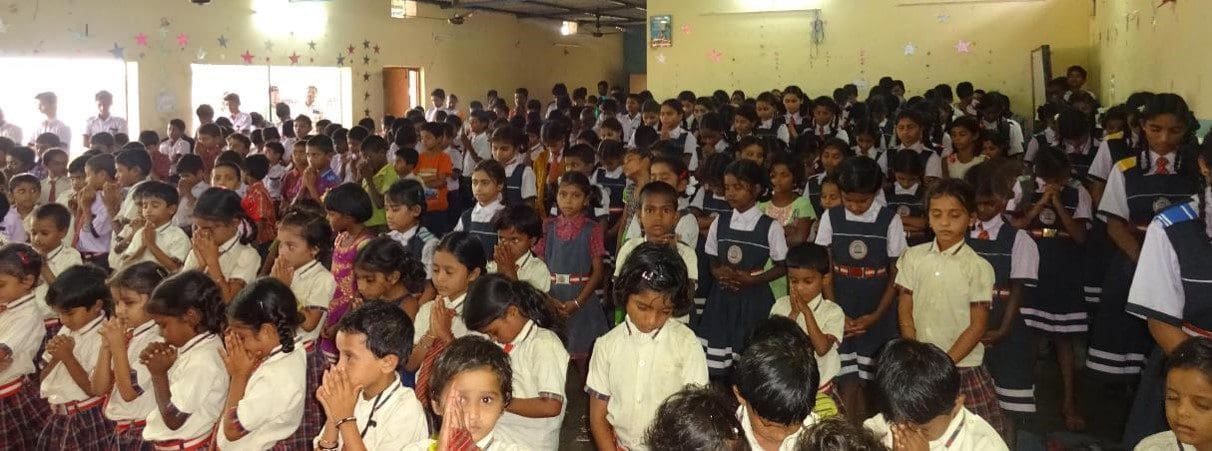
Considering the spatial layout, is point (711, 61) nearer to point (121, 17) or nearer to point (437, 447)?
point (121, 17)

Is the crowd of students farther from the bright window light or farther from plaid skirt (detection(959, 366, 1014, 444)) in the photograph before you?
the bright window light

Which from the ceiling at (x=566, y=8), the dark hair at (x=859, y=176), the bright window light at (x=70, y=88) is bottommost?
the dark hair at (x=859, y=176)

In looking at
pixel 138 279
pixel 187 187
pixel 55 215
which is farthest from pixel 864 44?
pixel 138 279

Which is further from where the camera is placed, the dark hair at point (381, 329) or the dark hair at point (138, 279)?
the dark hair at point (138, 279)

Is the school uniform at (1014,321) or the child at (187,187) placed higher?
the child at (187,187)

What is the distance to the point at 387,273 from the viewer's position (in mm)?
3334

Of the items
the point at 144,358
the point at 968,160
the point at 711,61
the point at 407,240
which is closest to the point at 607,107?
the point at 711,61

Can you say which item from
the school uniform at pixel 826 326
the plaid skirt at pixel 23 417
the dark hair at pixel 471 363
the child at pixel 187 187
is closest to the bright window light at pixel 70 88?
the child at pixel 187 187

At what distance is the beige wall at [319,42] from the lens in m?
10.3

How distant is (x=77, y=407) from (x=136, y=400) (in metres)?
0.44

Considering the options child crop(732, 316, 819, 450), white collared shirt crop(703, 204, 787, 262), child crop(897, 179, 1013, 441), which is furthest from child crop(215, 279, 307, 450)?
child crop(897, 179, 1013, 441)

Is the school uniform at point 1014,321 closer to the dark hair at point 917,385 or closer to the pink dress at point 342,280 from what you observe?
the dark hair at point 917,385

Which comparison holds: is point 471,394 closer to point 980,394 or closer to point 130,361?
point 130,361

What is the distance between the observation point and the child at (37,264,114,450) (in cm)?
327
